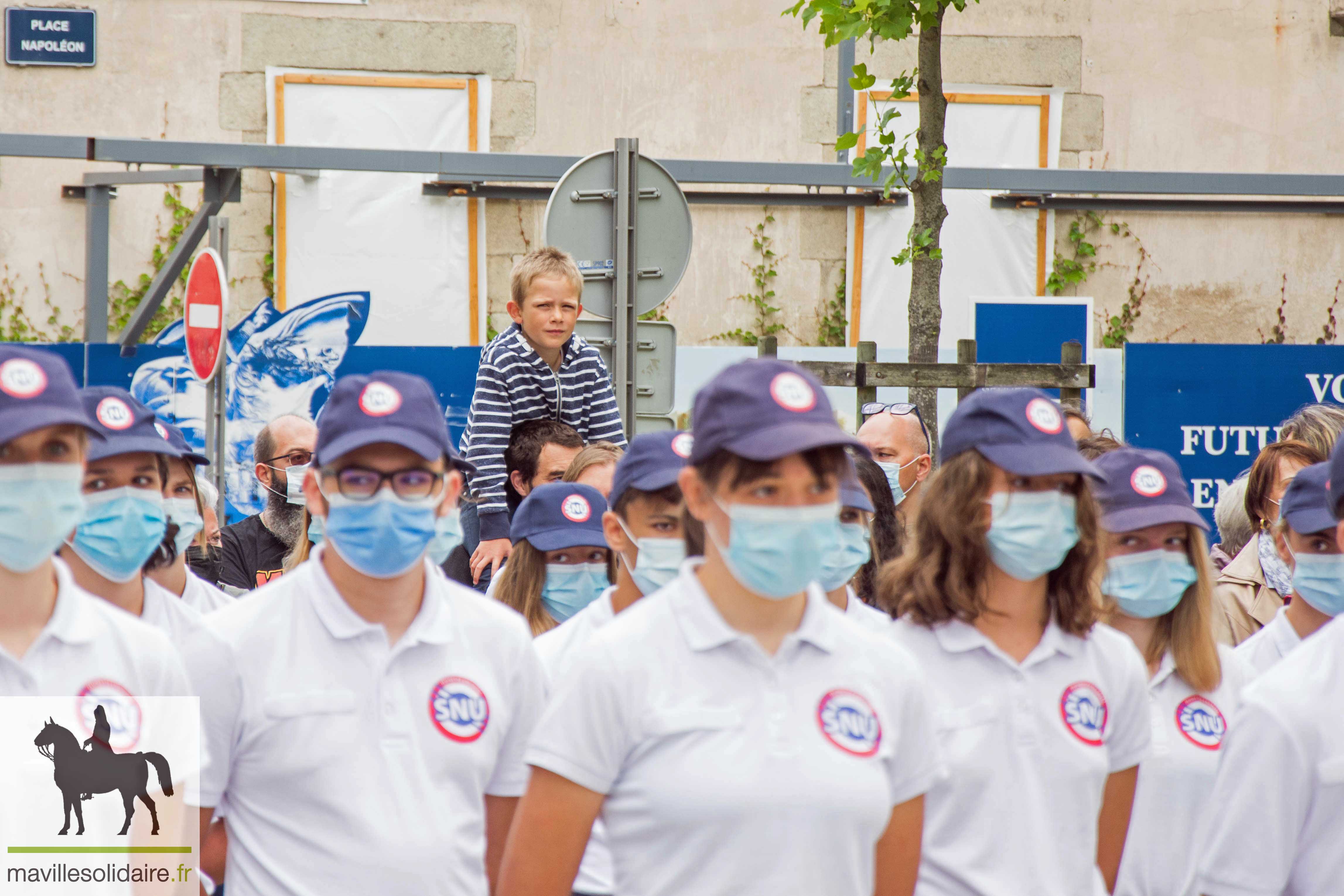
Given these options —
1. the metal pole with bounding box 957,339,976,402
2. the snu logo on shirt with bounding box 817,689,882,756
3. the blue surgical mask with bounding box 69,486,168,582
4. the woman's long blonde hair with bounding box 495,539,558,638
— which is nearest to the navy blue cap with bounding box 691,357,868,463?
the snu logo on shirt with bounding box 817,689,882,756

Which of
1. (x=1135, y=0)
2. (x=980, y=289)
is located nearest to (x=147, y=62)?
(x=980, y=289)

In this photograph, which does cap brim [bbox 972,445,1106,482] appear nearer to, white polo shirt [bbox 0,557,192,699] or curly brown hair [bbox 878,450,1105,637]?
curly brown hair [bbox 878,450,1105,637]

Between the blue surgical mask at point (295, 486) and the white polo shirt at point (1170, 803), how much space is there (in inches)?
151

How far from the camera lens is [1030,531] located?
11.2ft

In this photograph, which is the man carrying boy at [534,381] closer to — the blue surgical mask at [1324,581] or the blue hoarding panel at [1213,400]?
the blue surgical mask at [1324,581]

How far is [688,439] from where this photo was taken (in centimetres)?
455

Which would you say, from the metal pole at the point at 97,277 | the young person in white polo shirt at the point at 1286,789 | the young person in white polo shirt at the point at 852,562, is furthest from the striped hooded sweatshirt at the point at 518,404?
the metal pole at the point at 97,277

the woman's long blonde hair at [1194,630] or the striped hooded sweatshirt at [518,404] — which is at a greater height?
the striped hooded sweatshirt at [518,404]

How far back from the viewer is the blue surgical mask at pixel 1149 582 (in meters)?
3.99

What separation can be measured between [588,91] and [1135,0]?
5798 mm

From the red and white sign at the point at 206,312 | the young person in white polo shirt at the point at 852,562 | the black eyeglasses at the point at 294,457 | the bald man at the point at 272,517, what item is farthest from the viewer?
the red and white sign at the point at 206,312

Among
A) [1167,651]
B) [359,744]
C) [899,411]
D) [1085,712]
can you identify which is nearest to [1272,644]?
[1167,651]

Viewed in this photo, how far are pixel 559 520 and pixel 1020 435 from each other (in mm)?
2013

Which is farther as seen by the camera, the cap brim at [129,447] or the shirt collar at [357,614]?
the cap brim at [129,447]
